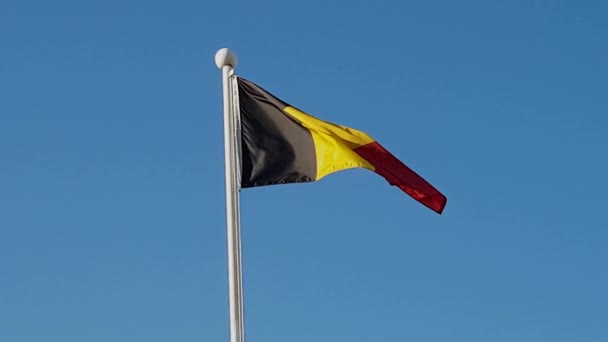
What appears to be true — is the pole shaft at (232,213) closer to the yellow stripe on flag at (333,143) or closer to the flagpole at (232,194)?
the flagpole at (232,194)

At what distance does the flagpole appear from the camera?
53.1 feet

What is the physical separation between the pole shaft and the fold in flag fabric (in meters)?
0.32

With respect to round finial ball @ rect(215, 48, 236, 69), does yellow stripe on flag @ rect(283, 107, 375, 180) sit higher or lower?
lower

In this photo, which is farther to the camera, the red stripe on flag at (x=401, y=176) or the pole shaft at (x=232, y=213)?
the red stripe on flag at (x=401, y=176)

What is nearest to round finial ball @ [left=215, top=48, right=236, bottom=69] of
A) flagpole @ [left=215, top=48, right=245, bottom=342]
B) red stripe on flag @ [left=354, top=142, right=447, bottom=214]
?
flagpole @ [left=215, top=48, right=245, bottom=342]

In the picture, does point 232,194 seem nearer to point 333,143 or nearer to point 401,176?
point 333,143

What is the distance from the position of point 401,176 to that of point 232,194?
8.55 feet

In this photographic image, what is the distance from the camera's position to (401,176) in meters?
18.0

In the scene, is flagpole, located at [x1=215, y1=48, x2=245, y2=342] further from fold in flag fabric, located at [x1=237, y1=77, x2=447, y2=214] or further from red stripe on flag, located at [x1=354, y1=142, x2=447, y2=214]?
red stripe on flag, located at [x1=354, y1=142, x2=447, y2=214]

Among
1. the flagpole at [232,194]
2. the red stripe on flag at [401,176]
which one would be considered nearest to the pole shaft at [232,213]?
the flagpole at [232,194]

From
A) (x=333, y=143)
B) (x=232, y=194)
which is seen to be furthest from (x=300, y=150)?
(x=232, y=194)

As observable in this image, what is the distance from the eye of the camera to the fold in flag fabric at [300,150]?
1775cm

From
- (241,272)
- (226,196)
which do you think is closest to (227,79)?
(226,196)

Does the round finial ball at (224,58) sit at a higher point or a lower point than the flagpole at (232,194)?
higher
